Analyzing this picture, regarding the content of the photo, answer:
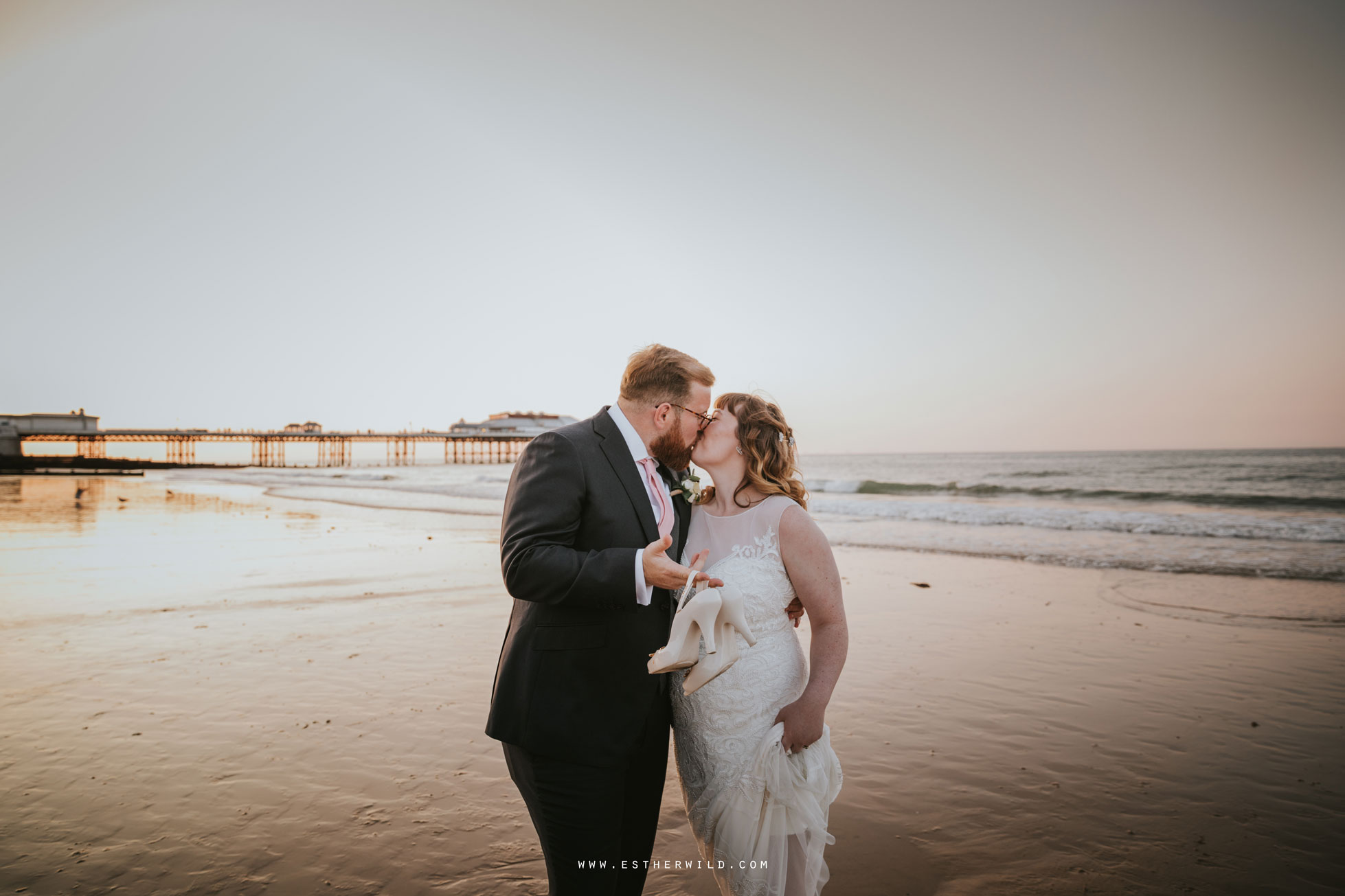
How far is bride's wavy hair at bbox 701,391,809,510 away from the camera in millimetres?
2805

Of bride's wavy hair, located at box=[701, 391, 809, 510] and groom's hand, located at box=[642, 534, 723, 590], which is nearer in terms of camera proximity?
groom's hand, located at box=[642, 534, 723, 590]

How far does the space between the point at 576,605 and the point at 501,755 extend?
278 centimetres

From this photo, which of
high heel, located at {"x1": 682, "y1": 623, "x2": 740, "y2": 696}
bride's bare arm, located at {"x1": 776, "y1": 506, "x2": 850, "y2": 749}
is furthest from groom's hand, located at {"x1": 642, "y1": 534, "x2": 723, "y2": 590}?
bride's bare arm, located at {"x1": 776, "y1": 506, "x2": 850, "y2": 749}

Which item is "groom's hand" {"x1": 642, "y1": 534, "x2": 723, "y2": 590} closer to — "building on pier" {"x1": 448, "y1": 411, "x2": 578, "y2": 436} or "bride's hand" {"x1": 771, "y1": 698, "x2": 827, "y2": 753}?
"bride's hand" {"x1": 771, "y1": 698, "x2": 827, "y2": 753}

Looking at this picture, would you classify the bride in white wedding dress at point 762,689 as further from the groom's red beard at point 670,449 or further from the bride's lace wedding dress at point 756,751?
the groom's red beard at point 670,449

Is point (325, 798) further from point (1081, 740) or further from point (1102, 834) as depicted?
point (1081, 740)

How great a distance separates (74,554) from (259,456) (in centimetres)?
10172

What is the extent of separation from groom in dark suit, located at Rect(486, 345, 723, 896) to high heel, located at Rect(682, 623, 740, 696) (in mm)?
185

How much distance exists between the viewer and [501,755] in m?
4.33

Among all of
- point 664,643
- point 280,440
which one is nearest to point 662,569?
point 664,643

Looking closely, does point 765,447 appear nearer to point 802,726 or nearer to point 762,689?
point 762,689

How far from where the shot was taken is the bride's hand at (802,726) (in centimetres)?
244

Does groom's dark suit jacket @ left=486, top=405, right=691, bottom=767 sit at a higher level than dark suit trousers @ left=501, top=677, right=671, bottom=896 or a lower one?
higher

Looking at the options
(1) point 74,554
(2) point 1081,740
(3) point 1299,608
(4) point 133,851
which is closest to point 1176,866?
(2) point 1081,740
